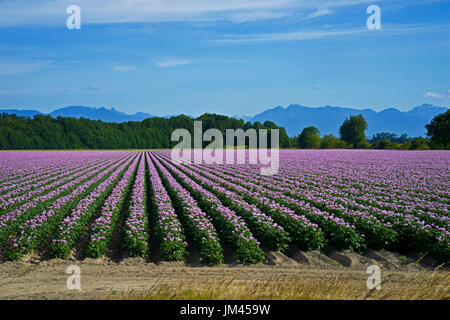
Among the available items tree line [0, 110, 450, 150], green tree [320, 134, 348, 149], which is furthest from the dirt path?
green tree [320, 134, 348, 149]

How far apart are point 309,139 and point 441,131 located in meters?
43.2

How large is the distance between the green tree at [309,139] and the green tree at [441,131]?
3858cm

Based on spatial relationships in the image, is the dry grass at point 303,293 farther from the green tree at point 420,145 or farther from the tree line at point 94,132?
the tree line at point 94,132

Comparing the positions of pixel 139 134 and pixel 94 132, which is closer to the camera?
pixel 94 132

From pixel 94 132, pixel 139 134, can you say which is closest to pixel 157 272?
pixel 94 132

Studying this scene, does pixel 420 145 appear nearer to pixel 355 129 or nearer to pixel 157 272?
pixel 355 129

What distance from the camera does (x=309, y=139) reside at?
105375 millimetres

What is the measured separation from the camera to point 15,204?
1275 cm

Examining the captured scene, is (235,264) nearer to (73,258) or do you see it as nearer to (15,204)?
(73,258)

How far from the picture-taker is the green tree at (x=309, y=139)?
4092 inches

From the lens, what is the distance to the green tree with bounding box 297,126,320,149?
341 ft

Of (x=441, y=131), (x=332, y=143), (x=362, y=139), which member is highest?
(x=441, y=131)

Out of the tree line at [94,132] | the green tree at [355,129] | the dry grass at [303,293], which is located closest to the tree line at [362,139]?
the green tree at [355,129]
